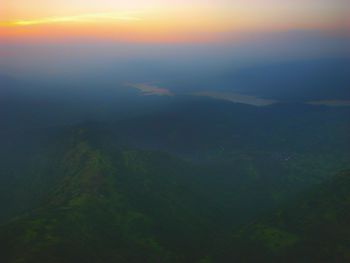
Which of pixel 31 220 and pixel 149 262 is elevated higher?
pixel 31 220

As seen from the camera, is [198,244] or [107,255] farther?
[198,244]

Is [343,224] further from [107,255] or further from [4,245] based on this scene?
[4,245]

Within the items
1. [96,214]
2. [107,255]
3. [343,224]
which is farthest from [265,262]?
[96,214]

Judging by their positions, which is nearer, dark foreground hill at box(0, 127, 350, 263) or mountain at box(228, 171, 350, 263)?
dark foreground hill at box(0, 127, 350, 263)

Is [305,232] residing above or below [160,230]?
above

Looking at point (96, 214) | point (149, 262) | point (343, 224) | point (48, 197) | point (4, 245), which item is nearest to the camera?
point (4, 245)

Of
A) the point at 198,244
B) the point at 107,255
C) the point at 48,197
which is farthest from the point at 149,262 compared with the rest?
the point at 48,197

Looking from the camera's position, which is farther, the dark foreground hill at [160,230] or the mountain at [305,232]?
the mountain at [305,232]

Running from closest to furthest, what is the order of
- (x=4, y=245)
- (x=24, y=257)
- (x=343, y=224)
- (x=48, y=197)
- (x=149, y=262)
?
(x=24, y=257) → (x=4, y=245) → (x=149, y=262) → (x=343, y=224) → (x=48, y=197)

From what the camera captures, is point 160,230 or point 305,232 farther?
point 160,230
